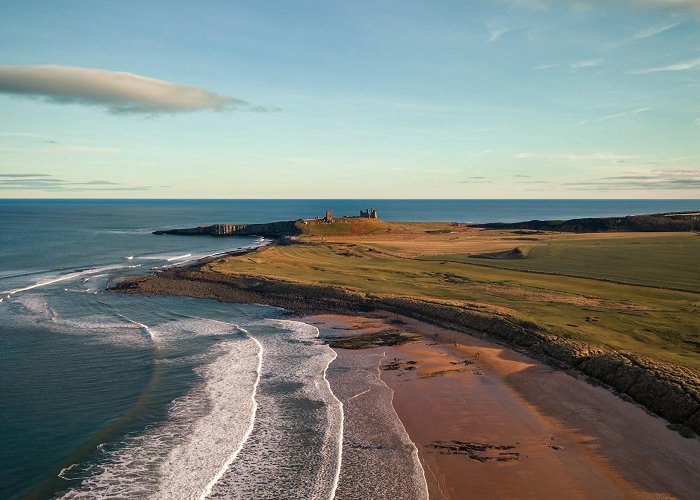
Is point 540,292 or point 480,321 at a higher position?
point 540,292

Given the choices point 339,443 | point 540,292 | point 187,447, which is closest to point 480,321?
point 540,292

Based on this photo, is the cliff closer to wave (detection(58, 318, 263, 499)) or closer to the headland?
the headland

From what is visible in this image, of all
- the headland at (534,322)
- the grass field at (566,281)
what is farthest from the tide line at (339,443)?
the grass field at (566,281)

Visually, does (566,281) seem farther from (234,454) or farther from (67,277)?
(67,277)

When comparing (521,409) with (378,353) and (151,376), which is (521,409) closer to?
(378,353)

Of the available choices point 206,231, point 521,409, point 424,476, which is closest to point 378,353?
point 521,409
